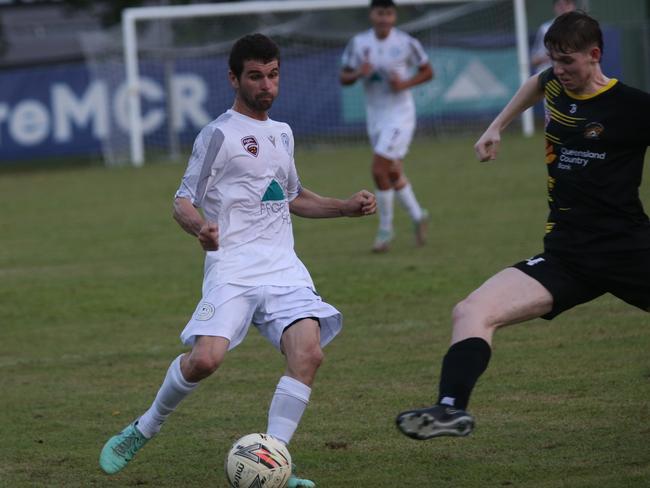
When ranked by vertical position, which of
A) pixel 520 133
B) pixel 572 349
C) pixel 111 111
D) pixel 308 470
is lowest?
pixel 520 133

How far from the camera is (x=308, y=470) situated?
17.7 ft

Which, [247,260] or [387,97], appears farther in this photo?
[387,97]

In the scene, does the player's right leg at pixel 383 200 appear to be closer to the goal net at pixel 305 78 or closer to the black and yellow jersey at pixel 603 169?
the black and yellow jersey at pixel 603 169

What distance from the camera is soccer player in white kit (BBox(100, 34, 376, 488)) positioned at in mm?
5133

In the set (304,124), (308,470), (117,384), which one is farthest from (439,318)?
(304,124)

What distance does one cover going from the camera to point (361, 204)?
5.43 metres

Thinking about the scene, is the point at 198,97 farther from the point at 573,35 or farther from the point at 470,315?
the point at 470,315

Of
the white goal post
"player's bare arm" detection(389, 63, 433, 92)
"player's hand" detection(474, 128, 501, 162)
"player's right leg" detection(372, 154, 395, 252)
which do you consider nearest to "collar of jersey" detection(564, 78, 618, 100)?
"player's hand" detection(474, 128, 501, 162)

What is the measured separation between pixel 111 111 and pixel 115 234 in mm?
11256

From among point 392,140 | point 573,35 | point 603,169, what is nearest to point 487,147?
point 603,169

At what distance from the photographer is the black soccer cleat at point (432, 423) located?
4250 millimetres

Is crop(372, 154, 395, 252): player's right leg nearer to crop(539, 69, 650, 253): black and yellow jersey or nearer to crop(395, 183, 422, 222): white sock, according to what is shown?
crop(395, 183, 422, 222): white sock

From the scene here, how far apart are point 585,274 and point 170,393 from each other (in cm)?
190

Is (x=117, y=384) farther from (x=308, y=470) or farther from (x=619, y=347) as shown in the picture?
(x=619, y=347)
